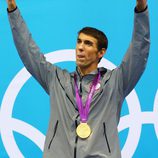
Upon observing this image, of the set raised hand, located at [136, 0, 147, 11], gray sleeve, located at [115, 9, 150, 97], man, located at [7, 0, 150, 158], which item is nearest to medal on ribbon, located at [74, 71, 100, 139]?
man, located at [7, 0, 150, 158]

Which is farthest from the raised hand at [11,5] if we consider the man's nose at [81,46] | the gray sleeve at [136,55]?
the gray sleeve at [136,55]

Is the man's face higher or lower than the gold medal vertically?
higher

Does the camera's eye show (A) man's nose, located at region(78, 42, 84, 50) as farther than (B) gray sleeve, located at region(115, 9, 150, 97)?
Yes

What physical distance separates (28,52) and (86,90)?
0.23m

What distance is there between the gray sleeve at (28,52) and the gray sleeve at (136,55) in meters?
0.25

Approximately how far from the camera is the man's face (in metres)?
1.50

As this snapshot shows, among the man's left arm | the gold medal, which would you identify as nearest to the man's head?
the man's left arm

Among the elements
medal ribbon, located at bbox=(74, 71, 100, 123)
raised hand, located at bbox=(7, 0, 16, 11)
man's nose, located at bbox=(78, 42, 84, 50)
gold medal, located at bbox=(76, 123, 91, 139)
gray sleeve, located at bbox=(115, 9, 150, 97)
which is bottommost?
gold medal, located at bbox=(76, 123, 91, 139)

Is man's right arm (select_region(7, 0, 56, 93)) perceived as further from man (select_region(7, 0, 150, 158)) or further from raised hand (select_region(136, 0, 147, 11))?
raised hand (select_region(136, 0, 147, 11))

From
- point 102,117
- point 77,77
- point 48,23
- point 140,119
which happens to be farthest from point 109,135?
point 48,23

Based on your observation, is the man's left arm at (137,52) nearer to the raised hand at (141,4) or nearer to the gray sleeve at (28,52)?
the raised hand at (141,4)

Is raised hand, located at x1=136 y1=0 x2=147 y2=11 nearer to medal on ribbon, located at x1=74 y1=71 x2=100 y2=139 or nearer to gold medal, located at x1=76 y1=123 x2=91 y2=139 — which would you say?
medal on ribbon, located at x1=74 y1=71 x2=100 y2=139

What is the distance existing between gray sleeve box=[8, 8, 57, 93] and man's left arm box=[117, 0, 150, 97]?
0.82ft

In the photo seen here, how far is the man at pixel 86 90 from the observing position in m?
1.44
